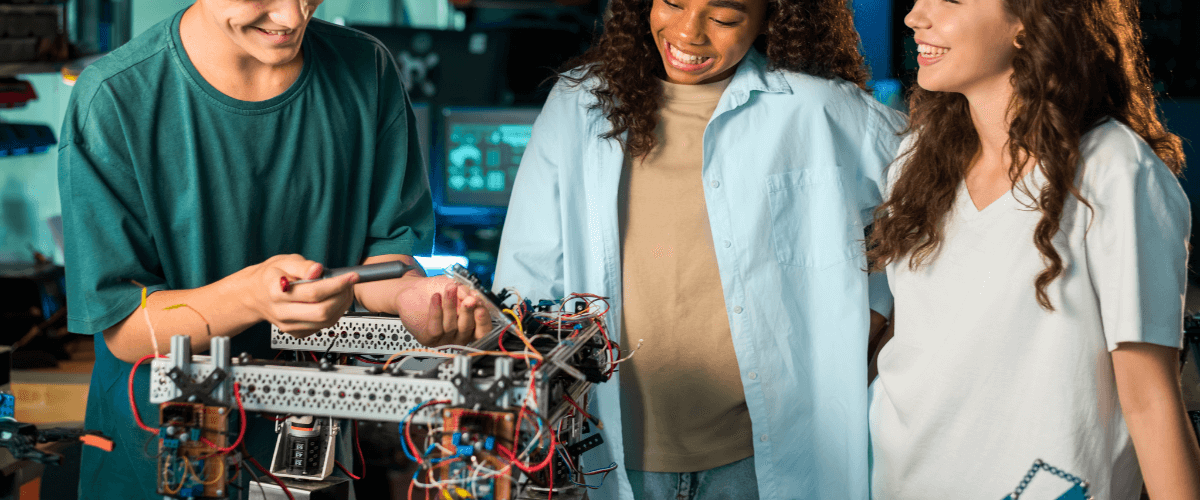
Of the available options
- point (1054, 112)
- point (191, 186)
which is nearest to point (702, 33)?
point (1054, 112)

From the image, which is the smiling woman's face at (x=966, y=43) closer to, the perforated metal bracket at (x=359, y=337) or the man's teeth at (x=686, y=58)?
the man's teeth at (x=686, y=58)

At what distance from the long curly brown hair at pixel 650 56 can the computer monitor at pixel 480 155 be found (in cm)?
155

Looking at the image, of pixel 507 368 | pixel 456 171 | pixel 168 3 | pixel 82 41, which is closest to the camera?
pixel 507 368

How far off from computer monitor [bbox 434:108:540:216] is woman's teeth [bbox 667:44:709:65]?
1.76m

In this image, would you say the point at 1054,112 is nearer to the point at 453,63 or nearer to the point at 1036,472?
the point at 1036,472

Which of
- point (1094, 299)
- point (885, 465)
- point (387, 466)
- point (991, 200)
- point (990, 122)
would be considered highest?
point (990, 122)

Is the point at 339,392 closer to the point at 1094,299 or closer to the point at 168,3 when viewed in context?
the point at 1094,299

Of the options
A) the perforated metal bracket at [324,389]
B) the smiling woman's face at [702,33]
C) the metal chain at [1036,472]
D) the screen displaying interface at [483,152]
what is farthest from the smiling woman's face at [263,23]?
the screen displaying interface at [483,152]

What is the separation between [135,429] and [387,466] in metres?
0.80

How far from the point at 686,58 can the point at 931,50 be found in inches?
18.9

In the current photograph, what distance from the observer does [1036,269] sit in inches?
59.6

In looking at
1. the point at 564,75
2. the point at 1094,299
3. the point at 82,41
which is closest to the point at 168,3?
the point at 82,41

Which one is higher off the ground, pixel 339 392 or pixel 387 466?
pixel 339 392

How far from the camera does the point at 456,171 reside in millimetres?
3752
